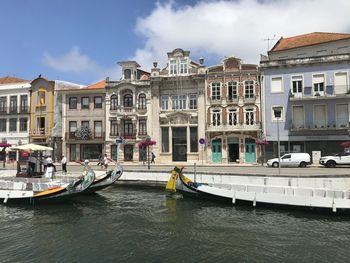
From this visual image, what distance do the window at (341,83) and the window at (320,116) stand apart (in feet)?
7.39

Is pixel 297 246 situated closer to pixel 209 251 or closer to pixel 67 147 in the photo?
pixel 209 251

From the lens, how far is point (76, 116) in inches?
1909

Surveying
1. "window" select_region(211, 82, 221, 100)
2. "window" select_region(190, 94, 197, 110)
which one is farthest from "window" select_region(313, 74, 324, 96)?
"window" select_region(190, 94, 197, 110)

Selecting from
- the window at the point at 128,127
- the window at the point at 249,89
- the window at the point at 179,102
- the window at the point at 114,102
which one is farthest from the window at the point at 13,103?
the window at the point at 249,89

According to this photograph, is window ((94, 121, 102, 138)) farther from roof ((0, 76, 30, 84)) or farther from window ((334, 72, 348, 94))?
window ((334, 72, 348, 94))

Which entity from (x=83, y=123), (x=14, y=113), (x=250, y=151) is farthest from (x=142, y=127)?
(x=14, y=113)

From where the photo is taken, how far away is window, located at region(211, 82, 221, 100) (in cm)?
4372

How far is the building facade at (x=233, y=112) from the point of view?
42.5 m

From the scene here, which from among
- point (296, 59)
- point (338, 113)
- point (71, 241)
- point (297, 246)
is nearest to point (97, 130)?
point (296, 59)

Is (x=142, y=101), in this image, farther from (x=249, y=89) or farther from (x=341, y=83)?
(x=341, y=83)

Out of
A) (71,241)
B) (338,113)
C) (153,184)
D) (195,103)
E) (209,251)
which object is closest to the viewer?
(209,251)

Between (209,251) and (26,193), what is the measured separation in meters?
13.2

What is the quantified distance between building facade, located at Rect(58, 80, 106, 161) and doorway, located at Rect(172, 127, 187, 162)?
30.2ft

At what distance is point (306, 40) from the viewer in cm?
4488
